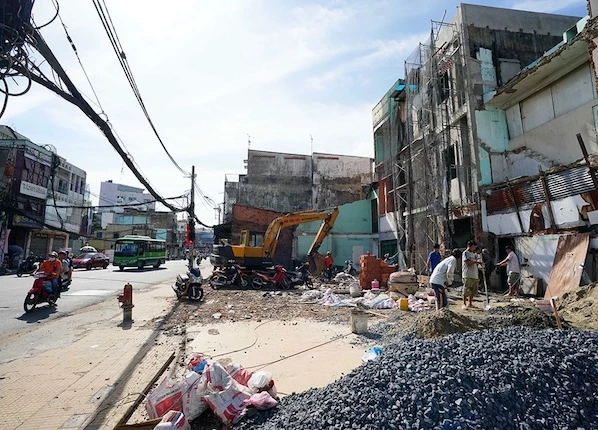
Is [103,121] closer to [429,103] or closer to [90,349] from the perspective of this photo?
[90,349]

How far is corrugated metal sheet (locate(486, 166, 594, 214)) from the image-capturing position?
955 centimetres

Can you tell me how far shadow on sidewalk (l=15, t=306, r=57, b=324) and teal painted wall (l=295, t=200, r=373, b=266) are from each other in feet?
56.9

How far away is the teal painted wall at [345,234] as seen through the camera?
24594 mm

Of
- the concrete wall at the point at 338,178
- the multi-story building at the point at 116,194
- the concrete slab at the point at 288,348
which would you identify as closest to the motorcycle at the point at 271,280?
Result: the concrete slab at the point at 288,348

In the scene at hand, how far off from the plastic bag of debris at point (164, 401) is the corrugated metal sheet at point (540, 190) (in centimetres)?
1165

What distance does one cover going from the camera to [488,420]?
2.52 metres

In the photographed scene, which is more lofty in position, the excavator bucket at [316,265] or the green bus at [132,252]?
the green bus at [132,252]

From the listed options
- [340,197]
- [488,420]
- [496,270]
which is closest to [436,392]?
[488,420]

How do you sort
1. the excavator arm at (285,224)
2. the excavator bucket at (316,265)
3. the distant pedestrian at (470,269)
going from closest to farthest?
1. the distant pedestrian at (470,269)
2. the excavator arm at (285,224)
3. the excavator bucket at (316,265)

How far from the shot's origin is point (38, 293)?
8.45m

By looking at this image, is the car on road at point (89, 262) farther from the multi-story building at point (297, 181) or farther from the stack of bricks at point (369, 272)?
the stack of bricks at point (369, 272)

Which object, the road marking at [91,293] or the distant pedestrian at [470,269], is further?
the road marking at [91,293]

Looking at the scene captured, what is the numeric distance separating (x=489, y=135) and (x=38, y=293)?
54.8 ft

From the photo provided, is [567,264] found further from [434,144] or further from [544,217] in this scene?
[434,144]
